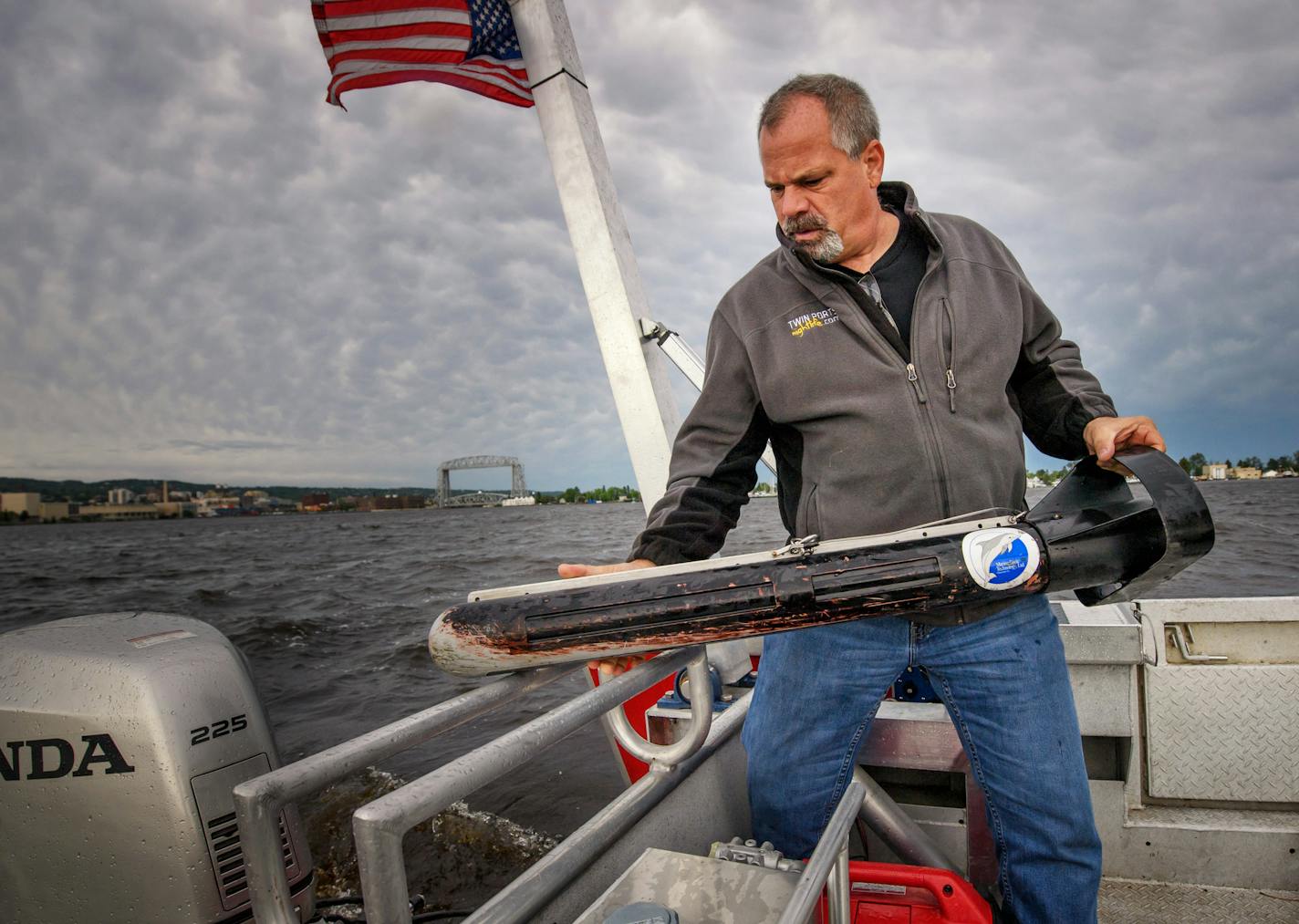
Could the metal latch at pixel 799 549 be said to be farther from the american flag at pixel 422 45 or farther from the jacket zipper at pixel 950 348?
the american flag at pixel 422 45

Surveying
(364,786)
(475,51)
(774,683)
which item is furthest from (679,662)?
(364,786)

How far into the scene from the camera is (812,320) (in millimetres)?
1811

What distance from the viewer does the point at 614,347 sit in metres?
3.40

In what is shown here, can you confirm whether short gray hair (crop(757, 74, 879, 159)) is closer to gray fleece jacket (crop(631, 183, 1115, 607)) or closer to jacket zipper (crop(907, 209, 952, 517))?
gray fleece jacket (crop(631, 183, 1115, 607))

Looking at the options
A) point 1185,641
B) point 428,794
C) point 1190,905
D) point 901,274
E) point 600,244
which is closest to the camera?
point 428,794

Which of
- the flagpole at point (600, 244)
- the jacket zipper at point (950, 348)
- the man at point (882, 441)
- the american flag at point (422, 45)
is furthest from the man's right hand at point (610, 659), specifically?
the american flag at point (422, 45)

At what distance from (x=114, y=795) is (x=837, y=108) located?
7.40ft

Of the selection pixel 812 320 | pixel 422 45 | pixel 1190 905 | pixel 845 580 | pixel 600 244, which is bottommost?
pixel 1190 905

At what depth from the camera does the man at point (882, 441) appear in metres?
1.69

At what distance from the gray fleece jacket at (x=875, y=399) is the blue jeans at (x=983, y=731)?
0.27 meters

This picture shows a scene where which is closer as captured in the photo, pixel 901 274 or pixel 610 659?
pixel 610 659

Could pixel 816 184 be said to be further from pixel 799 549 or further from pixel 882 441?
pixel 799 549

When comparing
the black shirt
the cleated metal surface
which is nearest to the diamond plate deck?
the cleated metal surface

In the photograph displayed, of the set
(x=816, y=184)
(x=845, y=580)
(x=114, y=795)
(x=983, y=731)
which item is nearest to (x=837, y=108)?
(x=816, y=184)
